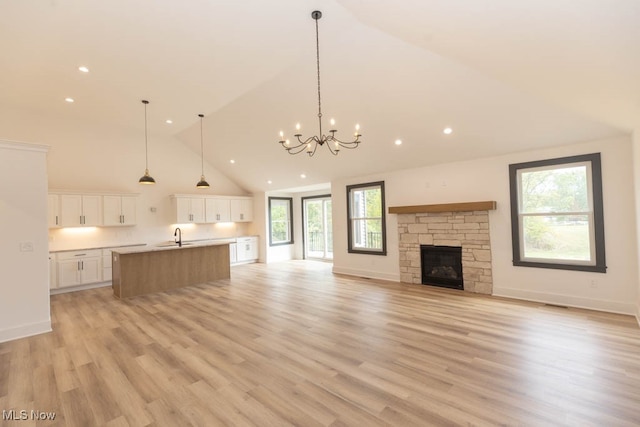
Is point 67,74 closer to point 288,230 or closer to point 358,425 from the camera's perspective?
point 358,425

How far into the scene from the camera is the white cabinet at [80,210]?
6.30 m

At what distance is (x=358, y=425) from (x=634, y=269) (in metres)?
4.59

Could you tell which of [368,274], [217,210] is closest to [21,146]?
[217,210]

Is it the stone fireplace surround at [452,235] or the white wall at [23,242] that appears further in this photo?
the stone fireplace surround at [452,235]

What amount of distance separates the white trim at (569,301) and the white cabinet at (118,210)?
7989 millimetres

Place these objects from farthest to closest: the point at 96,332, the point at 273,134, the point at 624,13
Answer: the point at 273,134 → the point at 96,332 → the point at 624,13

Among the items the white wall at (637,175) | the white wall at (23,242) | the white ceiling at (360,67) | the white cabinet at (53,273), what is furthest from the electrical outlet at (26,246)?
the white wall at (637,175)

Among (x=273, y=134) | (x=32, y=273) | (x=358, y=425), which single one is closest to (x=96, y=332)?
(x=32, y=273)

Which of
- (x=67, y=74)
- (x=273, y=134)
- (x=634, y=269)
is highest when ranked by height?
(x=67, y=74)

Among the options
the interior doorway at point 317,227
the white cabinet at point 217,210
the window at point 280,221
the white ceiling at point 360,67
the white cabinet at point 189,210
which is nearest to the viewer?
the white ceiling at point 360,67

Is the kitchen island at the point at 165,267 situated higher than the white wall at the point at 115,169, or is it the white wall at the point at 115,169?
the white wall at the point at 115,169

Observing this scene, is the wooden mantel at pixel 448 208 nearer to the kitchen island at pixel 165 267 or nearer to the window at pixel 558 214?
the window at pixel 558 214

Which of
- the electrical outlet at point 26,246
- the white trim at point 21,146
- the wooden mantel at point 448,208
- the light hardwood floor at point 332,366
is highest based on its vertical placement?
the white trim at point 21,146

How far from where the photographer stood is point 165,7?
9.89ft
